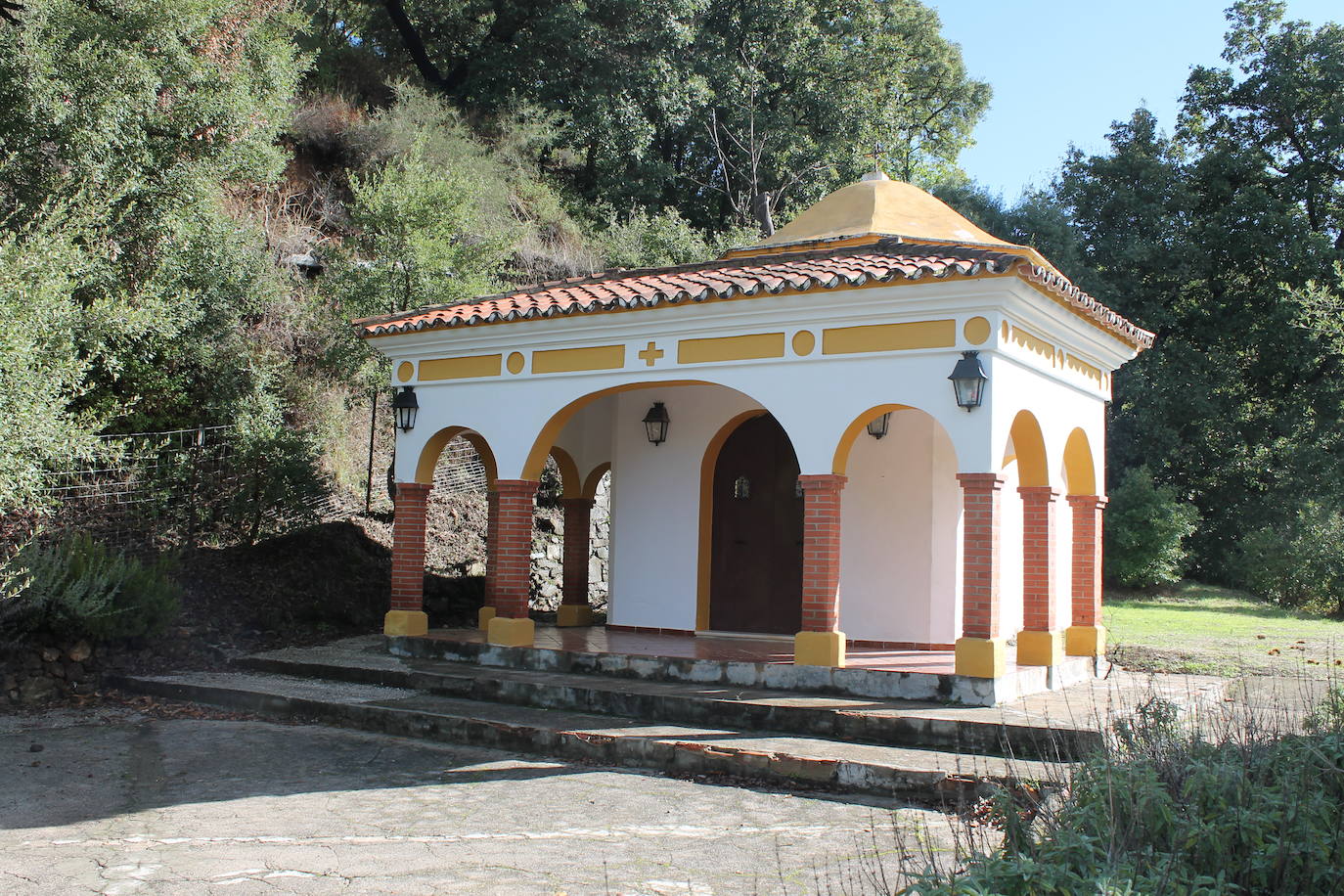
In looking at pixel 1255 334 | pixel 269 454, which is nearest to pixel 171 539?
pixel 269 454

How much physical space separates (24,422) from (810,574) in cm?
782

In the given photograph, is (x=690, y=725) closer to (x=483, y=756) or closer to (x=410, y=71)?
(x=483, y=756)

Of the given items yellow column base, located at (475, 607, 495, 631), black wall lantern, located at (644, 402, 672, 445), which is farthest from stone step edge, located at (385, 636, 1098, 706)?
black wall lantern, located at (644, 402, 672, 445)

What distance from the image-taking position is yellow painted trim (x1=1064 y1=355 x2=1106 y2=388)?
1018cm

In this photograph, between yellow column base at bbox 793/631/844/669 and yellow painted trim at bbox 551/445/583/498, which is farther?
yellow painted trim at bbox 551/445/583/498

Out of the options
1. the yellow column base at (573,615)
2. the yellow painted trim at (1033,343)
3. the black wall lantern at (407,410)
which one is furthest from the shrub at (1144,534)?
the black wall lantern at (407,410)

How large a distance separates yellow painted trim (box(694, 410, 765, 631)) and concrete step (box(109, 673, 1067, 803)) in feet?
10.5

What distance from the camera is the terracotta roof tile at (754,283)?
27.5 feet

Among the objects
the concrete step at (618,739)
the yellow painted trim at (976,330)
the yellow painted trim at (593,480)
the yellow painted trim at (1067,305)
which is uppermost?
the yellow painted trim at (1067,305)

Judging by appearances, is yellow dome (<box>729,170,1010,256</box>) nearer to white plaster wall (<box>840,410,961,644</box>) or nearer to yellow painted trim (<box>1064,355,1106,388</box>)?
yellow painted trim (<box>1064,355,1106,388</box>)

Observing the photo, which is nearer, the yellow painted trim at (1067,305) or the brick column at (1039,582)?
the yellow painted trim at (1067,305)

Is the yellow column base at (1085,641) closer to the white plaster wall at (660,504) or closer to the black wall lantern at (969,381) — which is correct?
the black wall lantern at (969,381)

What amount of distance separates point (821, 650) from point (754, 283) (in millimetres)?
3106

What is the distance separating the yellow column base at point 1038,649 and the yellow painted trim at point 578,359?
4.33 m
